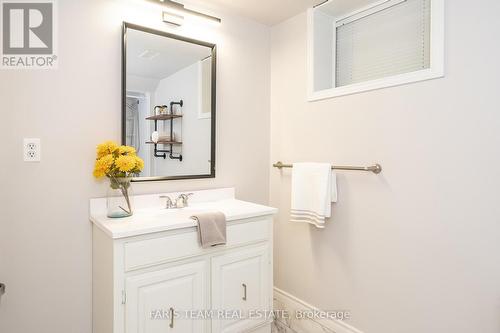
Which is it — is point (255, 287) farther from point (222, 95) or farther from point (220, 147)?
point (222, 95)

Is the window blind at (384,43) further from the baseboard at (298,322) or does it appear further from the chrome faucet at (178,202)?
the baseboard at (298,322)

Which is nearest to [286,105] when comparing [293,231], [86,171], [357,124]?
[357,124]

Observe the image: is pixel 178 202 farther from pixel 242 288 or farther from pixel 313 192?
pixel 313 192

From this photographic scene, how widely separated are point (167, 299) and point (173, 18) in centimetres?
160

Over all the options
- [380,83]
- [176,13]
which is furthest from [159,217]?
[380,83]

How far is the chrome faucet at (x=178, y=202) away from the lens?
1.79 meters

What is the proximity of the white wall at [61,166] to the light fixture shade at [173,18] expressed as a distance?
4 cm

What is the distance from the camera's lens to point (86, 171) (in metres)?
1.58

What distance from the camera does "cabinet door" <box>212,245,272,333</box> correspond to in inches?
62.0

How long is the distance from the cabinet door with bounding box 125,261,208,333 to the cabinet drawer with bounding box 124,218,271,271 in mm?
61

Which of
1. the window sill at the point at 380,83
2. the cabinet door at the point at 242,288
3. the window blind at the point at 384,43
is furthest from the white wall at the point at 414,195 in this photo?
the cabinet door at the point at 242,288

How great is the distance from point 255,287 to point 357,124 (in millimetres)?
1139

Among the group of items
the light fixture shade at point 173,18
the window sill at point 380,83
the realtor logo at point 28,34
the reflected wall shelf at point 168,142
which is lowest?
the reflected wall shelf at point 168,142

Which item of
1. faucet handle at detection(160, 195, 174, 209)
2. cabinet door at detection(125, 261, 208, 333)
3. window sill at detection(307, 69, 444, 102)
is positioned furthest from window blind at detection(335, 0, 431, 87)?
cabinet door at detection(125, 261, 208, 333)
